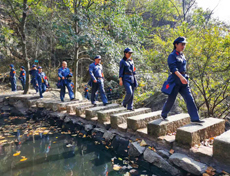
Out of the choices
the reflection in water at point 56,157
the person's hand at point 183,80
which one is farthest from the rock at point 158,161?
the person's hand at point 183,80

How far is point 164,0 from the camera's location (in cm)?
1446

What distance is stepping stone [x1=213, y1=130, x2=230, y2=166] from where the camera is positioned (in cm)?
255

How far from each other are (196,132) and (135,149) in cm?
136

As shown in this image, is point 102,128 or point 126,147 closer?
point 126,147

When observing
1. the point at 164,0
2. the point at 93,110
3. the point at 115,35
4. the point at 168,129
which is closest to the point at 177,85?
the point at 168,129

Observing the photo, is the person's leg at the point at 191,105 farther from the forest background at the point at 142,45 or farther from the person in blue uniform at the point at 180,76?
the forest background at the point at 142,45

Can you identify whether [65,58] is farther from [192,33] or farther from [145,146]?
[145,146]

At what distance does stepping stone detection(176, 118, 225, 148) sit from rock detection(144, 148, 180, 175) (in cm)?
47

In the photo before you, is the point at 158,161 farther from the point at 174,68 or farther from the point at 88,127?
the point at 88,127

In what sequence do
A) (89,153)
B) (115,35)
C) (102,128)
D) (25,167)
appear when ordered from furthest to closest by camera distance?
(115,35) < (102,128) < (89,153) < (25,167)

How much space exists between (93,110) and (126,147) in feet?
6.32

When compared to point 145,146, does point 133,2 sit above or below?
above

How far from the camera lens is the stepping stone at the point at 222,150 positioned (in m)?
2.55

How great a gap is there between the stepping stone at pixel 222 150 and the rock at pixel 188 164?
28 centimetres
